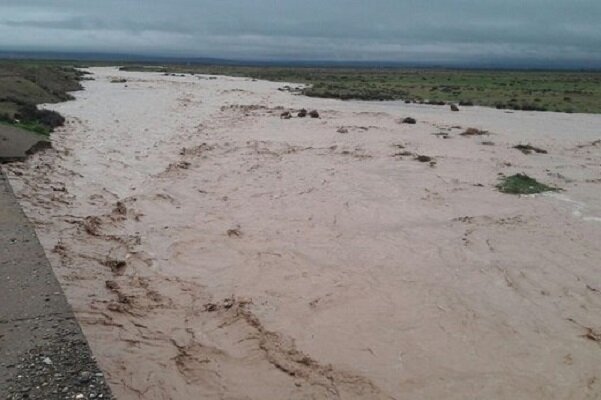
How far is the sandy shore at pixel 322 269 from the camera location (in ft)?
20.4

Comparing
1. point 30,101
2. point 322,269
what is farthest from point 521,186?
point 30,101

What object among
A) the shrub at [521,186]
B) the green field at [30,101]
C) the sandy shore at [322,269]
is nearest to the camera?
the sandy shore at [322,269]

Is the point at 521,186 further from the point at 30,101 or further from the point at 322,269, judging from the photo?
the point at 30,101

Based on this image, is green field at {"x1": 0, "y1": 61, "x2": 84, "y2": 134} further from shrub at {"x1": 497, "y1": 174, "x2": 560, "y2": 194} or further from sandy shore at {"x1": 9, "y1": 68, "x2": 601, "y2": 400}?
→ shrub at {"x1": 497, "y1": 174, "x2": 560, "y2": 194}

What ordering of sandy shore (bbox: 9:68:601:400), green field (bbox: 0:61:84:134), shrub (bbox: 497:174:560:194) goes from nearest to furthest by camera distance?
sandy shore (bbox: 9:68:601:400)
shrub (bbox: 497:174:560:194)
green field (bbox: 0:61:84:134)

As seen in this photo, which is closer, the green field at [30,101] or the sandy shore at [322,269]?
the sandy shore at [322,269]

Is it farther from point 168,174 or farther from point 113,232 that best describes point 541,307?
point 168,174

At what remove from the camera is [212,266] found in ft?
29.8

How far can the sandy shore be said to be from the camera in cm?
622

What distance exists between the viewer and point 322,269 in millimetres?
9188

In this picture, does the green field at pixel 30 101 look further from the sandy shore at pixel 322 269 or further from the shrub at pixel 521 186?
the shrub at pixel 521 186

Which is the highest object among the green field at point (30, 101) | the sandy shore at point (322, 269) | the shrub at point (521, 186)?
the green field at point (30, 101)

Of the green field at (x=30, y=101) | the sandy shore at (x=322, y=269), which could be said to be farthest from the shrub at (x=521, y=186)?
the green field at (x=30, y=101)

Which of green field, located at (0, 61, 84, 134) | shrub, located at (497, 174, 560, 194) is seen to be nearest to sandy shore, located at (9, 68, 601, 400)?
shrub, located at (497, 174, 560, 194)
